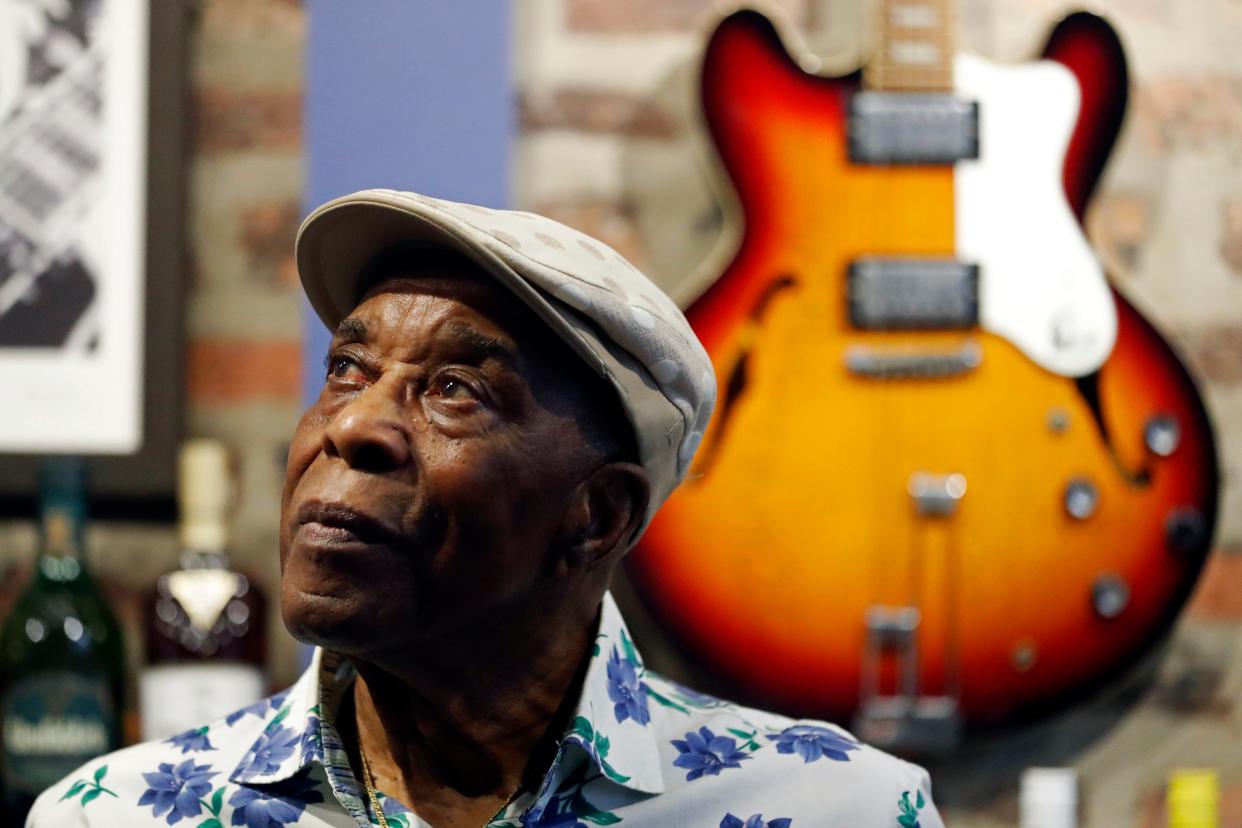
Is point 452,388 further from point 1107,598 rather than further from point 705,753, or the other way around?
point 1107,598

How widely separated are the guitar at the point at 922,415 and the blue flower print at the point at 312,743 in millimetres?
727

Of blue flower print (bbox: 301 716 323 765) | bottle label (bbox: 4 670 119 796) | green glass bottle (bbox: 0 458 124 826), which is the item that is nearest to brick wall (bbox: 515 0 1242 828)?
green glass bottle (bbox: 0 458 124 826)

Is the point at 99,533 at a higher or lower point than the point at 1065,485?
lower

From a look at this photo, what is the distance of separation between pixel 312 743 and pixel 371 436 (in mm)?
191

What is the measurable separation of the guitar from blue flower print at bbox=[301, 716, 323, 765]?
2.38 ft

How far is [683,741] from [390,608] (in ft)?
0.82

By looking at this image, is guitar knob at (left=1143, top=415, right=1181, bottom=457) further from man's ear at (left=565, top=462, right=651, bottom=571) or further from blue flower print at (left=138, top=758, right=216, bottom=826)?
blue flower print at (left=138, top=758, right=216, bottom=826)

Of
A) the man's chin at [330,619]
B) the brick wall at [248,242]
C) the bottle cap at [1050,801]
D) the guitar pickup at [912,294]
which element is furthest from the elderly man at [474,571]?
the brick wall at [248,242]

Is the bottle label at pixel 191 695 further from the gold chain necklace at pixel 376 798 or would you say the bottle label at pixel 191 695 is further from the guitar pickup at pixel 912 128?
the guitar pickup at pixel 912 128

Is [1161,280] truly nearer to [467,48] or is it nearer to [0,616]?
[467,48]

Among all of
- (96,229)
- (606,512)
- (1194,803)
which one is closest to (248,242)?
(96,229)

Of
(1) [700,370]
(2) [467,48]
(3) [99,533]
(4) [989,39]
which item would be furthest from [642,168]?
(1) [700,370]

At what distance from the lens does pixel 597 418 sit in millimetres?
898

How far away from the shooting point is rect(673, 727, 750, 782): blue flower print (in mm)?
953
